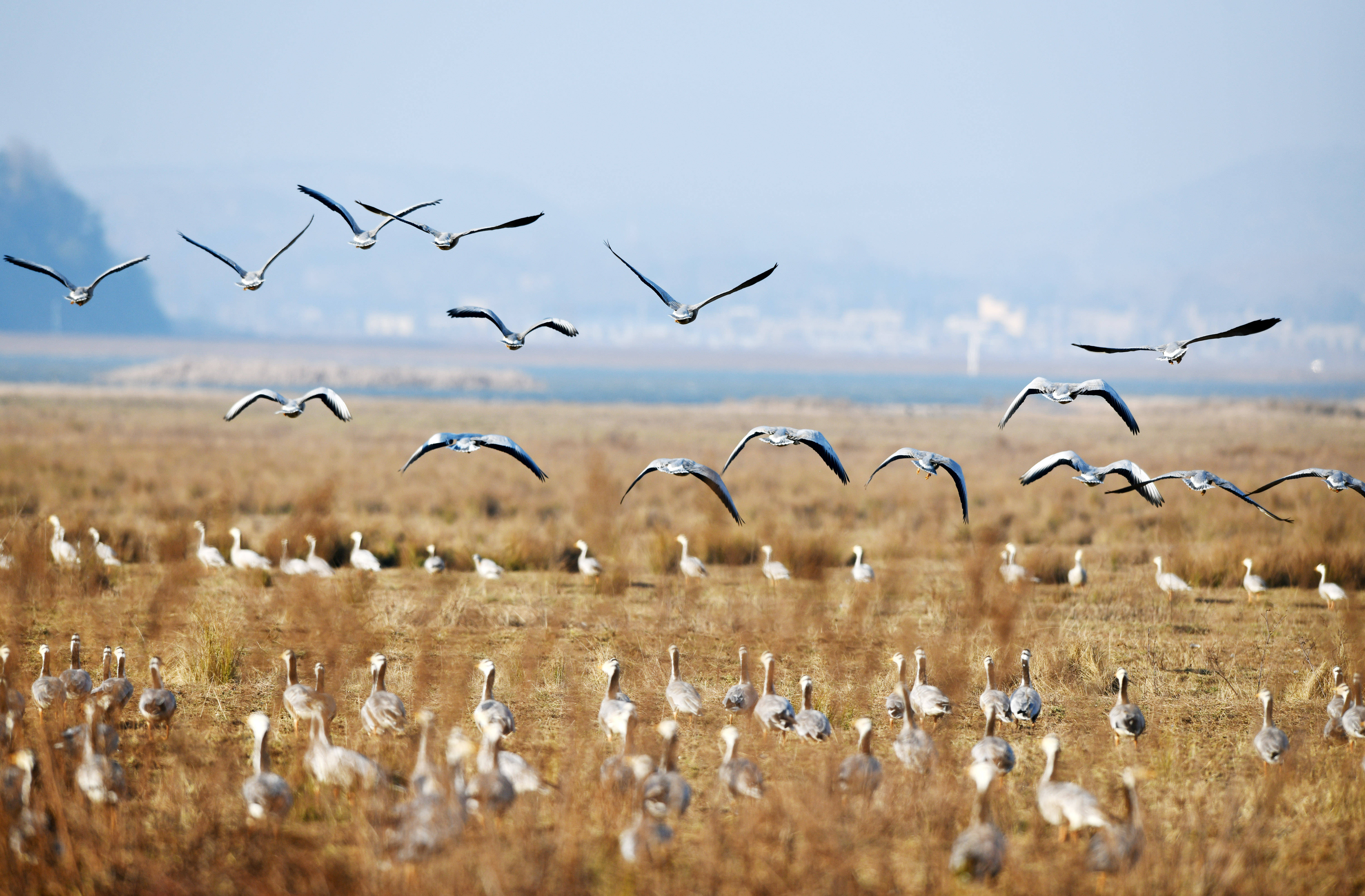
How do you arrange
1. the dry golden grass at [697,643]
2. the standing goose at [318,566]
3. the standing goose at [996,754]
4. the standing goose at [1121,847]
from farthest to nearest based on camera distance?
1. the standing goose at [318,566]
2. the standing goose at [996,754]
3. the dry golden grass at [697,643]
4. the standing goose at [1121,847]

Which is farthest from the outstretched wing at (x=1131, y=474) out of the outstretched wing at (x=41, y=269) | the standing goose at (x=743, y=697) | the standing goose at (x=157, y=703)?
the outstretched wing at (x=41, y=269)

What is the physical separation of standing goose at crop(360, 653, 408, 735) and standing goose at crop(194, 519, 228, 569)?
863 centimetres

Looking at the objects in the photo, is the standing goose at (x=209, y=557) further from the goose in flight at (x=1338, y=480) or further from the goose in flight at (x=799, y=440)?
the goose in flight at (x=1338, y=480)

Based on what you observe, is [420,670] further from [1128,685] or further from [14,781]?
[1128,685]

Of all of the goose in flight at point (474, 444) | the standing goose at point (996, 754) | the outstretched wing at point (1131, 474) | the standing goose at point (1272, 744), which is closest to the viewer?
the standing goose at point (996, 754)

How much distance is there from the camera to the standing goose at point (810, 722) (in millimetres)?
8773

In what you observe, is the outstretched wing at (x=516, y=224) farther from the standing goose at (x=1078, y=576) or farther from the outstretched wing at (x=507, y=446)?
the standing goose at (x=1078, y=576)

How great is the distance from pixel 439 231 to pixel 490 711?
147 inches

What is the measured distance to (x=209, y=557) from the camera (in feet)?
53.9

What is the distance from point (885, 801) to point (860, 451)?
3401 cm

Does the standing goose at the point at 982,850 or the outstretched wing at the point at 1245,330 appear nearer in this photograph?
the standing goose at the point at 982,850

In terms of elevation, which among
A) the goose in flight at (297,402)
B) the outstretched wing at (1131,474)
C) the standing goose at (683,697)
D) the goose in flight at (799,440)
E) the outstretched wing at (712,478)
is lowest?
the standing goose at (683,697)

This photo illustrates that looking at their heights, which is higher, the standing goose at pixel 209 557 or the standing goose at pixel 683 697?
the standing goose at pixel 683 697

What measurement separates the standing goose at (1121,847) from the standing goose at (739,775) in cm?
207
